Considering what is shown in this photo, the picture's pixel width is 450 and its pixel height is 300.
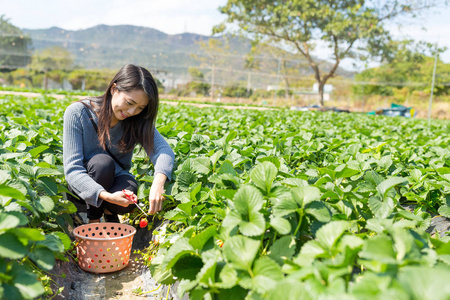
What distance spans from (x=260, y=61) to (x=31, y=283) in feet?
113

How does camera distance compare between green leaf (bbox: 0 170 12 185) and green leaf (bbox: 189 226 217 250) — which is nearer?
green leaf (bbox: 189 226 217 250)

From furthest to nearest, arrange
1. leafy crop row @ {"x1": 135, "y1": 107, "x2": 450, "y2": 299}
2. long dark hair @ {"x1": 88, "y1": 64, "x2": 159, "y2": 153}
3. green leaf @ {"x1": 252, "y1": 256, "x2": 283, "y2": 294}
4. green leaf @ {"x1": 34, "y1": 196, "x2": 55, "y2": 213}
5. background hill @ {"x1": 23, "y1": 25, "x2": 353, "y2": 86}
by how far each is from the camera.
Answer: background hill @ {"x1": 23, "y1": 25, "x2": 353, "y2": 86}
long dark hair @ {"x1": 88, "y1": 64, "x2": 159, "y2": 153}
green leaf @ {"x1": 34, "y1": 196, "x2": 55, "y2": 213}
green leaf @ {"x1": 252, "y1": 256, "x2": 283, "y2": 294}
leafy crop row @ {"x1": 135, "y1": 107, "x2": 450, "y2": 299}

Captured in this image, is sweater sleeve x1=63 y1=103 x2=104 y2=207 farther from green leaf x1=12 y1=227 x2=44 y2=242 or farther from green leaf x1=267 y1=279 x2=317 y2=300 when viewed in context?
green leaf x1=267 y1=279 x2=317 y2=300

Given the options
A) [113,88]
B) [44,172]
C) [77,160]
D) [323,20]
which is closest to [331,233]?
[44,172]

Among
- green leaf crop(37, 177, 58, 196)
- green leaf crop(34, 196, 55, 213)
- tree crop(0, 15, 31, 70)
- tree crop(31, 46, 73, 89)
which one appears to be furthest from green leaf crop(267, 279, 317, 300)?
tree crop(0, 15, 31, 70)

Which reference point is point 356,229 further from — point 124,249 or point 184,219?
point 124,249

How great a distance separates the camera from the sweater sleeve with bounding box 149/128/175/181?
86.8 inches

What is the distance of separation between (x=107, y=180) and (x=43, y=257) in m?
1.30

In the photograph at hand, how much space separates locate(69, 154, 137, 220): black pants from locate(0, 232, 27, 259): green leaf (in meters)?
1.35

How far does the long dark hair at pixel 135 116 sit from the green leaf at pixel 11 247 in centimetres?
137

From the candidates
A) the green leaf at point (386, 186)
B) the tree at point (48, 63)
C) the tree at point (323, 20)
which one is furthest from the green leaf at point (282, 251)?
the tree at point (48, 63)

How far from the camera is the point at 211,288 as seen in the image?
1089mm

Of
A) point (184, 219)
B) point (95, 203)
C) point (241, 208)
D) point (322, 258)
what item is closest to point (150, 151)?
point (95, 203)

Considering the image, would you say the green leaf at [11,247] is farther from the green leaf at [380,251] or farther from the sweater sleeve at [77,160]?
the sweater sleeve at [77,160]
